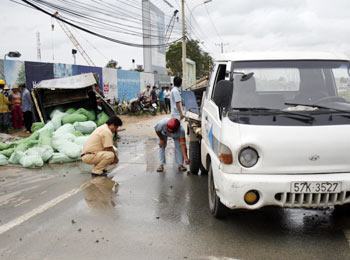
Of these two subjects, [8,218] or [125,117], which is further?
[125,117]

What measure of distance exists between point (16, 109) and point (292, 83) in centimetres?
1179

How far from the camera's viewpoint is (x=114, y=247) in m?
4.85

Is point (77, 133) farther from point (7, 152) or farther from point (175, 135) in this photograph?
point (175, 135)

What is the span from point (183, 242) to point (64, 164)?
560 centimetres

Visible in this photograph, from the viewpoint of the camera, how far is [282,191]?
4.67 metres

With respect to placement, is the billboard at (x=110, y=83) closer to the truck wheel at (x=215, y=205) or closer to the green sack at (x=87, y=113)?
the green sack at (x=87, y=113)

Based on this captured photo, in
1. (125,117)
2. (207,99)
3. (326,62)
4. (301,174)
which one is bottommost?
(125,117)

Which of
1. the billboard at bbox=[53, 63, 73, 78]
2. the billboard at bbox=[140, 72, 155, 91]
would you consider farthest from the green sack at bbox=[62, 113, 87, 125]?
the billboard at bbox=[140, 72, 155, 91]

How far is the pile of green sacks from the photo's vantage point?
10023 millimetres

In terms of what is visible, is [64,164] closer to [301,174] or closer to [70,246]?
[70,246]

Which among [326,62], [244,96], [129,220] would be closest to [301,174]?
[244,96]

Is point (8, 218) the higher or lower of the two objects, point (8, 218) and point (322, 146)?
the lower

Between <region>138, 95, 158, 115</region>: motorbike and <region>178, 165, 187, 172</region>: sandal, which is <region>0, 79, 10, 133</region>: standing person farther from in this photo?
<region>138, 95, 158, 115</region>: motorbike

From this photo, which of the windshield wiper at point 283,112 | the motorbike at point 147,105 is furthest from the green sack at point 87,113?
the motorbike at point 147,105
